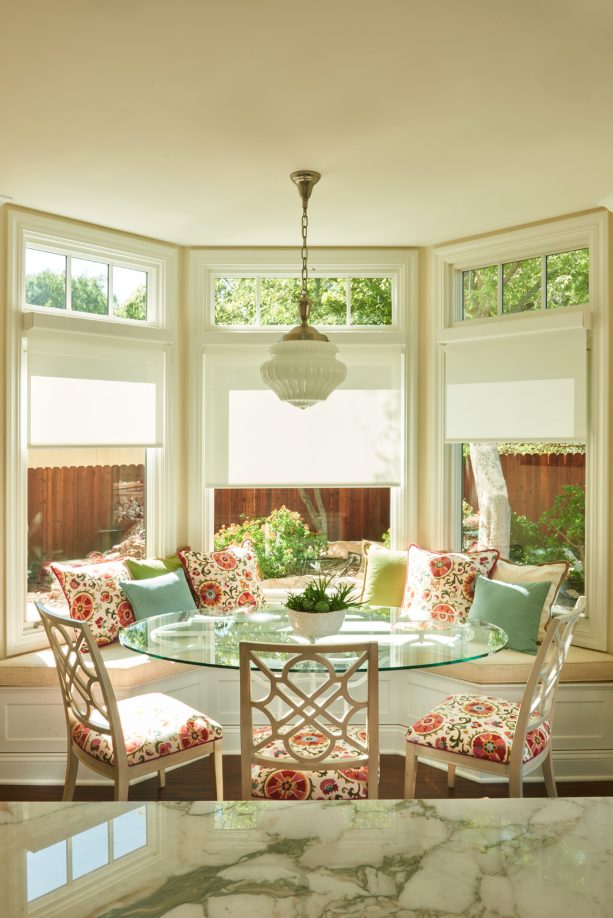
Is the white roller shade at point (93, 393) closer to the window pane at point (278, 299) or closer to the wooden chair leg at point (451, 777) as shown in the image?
the window pane at point (278, 299)

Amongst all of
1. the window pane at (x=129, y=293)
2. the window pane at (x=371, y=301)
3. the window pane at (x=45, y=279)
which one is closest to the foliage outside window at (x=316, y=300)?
the window pane at (x=371, y=301)

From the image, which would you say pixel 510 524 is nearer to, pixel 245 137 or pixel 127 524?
pixel 127 524

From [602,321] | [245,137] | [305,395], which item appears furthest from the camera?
[602,321]

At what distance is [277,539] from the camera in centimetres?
476

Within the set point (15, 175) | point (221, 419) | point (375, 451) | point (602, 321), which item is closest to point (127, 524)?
point (221, 419)

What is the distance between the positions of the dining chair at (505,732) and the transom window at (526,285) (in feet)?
6.46

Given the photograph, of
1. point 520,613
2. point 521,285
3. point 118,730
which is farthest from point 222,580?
point 521,285

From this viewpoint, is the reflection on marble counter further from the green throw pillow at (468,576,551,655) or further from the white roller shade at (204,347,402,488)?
the white roller shade at (204,347,402,488)

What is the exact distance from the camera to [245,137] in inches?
115

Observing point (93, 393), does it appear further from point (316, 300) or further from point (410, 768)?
point (410, 768)

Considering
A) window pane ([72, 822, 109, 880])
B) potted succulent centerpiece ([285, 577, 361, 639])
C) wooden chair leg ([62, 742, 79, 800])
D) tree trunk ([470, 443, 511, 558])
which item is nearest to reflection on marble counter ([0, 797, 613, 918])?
window pane ([72, 822, 109, 880])

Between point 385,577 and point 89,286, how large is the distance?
7.86 ft

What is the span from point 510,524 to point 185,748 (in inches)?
90.7

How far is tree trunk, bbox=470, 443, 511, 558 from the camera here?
14.4 ft
